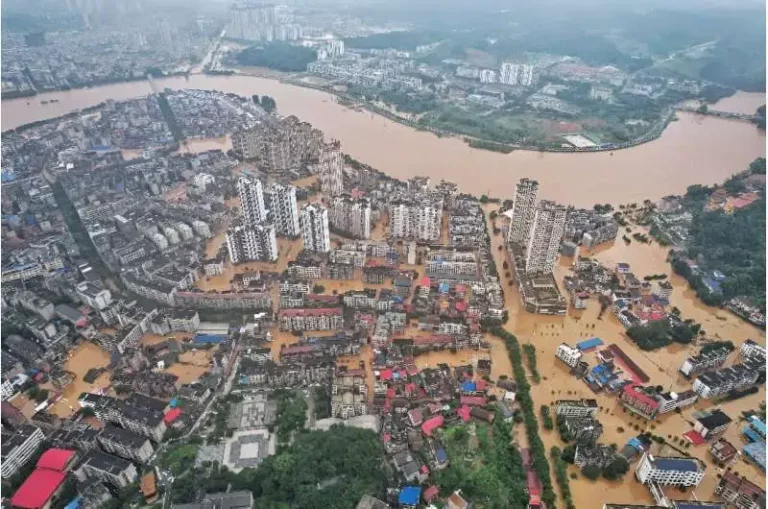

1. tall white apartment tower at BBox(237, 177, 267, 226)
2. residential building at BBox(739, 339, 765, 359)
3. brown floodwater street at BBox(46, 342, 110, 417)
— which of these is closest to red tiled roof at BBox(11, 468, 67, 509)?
brown floodwater street at BBox(46, 342, 110, 417)

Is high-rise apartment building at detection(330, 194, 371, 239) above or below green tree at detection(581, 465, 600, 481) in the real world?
above

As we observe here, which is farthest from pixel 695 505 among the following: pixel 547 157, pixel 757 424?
pixel 547 157

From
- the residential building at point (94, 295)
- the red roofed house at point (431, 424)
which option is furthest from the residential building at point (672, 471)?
the residential building at point (94, 295)

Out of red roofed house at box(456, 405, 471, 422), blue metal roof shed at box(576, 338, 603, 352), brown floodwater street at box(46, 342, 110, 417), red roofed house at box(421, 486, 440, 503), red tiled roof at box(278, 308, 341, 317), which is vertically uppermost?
red tiled roof at box(278, 308, 341, 317)

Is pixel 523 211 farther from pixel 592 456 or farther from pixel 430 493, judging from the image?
pixel 430 493

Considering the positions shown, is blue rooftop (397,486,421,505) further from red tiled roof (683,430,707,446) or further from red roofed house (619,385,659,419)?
red tiled roof (683,430,707,446)

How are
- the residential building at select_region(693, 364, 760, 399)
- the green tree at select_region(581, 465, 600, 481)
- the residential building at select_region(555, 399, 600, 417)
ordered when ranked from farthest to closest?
the residential building at select_region(693, 364, 760, 399) → the residential building at select_region(555, 399, 600, 417) → the green tree at select_region(581, 465, 600, 481)

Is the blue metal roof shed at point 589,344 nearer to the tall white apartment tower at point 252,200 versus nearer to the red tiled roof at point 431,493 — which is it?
the red tiled roof at point 431,493
